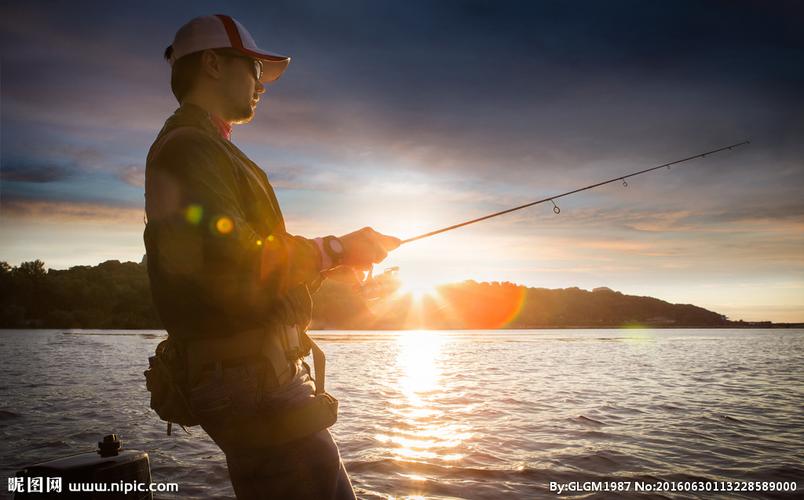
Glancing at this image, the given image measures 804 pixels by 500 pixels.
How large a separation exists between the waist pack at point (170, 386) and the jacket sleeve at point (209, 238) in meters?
0.44

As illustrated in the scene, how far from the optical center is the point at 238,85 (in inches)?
116

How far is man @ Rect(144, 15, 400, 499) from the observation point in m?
2.34

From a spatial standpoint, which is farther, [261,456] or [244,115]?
[244,115]

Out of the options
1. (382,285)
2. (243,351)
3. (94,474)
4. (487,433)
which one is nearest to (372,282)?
(382,285)

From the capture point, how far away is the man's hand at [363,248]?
9.45 feet

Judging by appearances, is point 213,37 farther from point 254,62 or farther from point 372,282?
point 372,282

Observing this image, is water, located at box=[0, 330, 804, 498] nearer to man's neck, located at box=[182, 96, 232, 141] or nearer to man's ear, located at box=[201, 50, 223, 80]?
man's neck, located at box=[182, 96, 232, 141]

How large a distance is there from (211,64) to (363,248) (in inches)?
51.2

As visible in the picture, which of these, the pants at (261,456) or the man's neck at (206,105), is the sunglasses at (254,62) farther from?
the pants at (261,456)

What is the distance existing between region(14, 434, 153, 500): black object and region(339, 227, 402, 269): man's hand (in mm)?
2324

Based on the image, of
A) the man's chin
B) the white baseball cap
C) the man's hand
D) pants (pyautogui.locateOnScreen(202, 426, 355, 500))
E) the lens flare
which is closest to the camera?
the lens flare

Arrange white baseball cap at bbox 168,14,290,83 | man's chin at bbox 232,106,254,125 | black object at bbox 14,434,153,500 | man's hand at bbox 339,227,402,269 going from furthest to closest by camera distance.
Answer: black object at bbox 14,434,153,500
man's chin at bbox 232,106,254,125
man's hand at bbox 339,227,402,269
white baseball cap at bbox 168,14,290,83

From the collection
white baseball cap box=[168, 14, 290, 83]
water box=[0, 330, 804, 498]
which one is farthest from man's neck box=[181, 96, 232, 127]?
water box=[0, 330, 804, 498]

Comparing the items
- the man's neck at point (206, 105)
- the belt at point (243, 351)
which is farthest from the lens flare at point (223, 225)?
the man's neck at point (206, 105)
